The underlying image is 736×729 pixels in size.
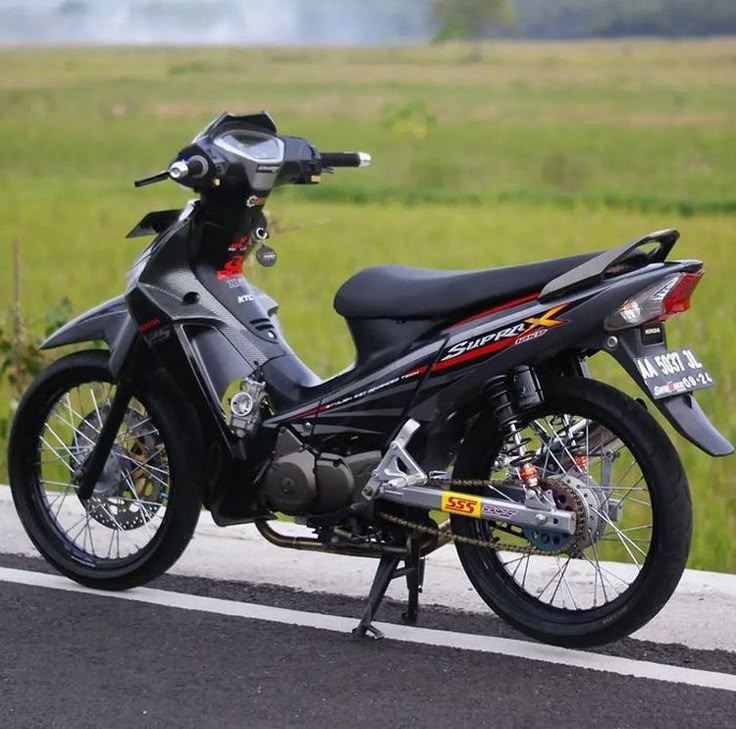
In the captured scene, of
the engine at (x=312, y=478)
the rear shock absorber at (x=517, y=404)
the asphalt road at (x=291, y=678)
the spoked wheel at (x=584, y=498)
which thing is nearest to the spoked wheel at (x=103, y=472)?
the asphalt road at (x=291, y=678)

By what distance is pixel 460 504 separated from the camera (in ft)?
14.8

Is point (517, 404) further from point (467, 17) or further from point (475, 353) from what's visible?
point (467, 17)

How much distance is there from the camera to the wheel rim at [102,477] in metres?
5.14

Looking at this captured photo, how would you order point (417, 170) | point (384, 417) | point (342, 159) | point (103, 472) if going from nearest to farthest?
point (384, 417) < point (342, 159) < point (103, 472) < point (417, 170)

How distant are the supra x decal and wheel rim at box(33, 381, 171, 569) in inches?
41.6

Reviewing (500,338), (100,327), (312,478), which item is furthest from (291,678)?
(100,327)

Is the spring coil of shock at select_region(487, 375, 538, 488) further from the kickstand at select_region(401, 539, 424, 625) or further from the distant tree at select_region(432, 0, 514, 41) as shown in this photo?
the distant tree at select_region(432, 0, 514, 41)

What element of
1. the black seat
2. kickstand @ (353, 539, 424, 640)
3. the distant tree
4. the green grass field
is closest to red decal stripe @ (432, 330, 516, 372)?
the black seat

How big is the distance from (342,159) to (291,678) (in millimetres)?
1593

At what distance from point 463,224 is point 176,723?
1509 centimetres

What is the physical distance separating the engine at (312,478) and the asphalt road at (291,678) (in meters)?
0.35

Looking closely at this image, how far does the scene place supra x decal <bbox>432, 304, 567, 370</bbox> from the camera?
170 inches

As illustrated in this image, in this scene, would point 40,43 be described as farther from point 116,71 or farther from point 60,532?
point 60,532

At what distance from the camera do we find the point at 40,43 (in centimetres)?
8731
